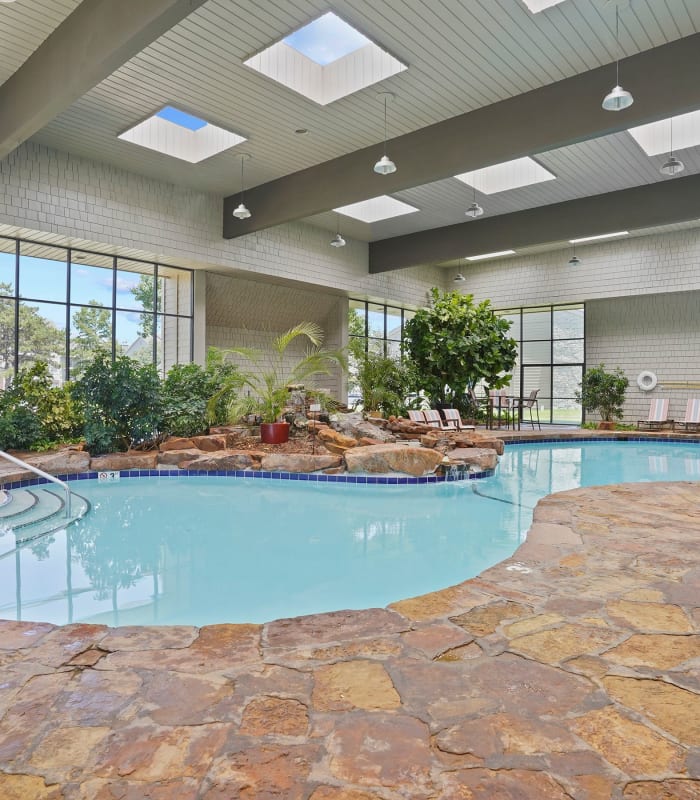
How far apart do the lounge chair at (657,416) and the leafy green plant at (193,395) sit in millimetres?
10050

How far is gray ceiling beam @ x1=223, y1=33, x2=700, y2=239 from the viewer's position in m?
6.00

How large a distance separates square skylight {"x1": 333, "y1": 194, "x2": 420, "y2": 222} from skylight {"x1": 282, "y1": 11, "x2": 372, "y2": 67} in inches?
184

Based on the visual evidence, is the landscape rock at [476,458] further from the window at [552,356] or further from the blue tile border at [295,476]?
the window at [552,356]

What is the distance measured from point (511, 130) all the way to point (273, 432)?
540cm

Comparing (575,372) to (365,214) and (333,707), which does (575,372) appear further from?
(333,707)

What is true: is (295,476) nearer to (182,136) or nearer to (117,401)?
(117,401)

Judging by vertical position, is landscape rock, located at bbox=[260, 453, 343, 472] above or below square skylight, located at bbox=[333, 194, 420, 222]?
below

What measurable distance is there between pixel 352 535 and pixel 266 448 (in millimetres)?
4189

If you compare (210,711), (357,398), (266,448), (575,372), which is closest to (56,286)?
(266,448)

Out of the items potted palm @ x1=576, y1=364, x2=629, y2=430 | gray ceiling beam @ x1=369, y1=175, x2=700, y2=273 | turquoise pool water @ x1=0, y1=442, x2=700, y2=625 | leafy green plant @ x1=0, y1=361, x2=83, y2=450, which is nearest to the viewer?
turquoise pool water @ x1=0, y1=442, x2=700, y2=625

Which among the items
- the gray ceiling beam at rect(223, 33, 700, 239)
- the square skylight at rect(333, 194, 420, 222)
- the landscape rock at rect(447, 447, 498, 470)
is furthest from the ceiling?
the landscape rock at rect(447, 447, 498, 470)

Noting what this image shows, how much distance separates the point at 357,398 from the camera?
1477 centimetres

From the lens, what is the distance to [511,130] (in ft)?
23.5

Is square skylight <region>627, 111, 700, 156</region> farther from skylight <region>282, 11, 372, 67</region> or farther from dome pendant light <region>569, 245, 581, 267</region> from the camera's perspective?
dome pendant light <region>569, 245, 581, 267</region>
